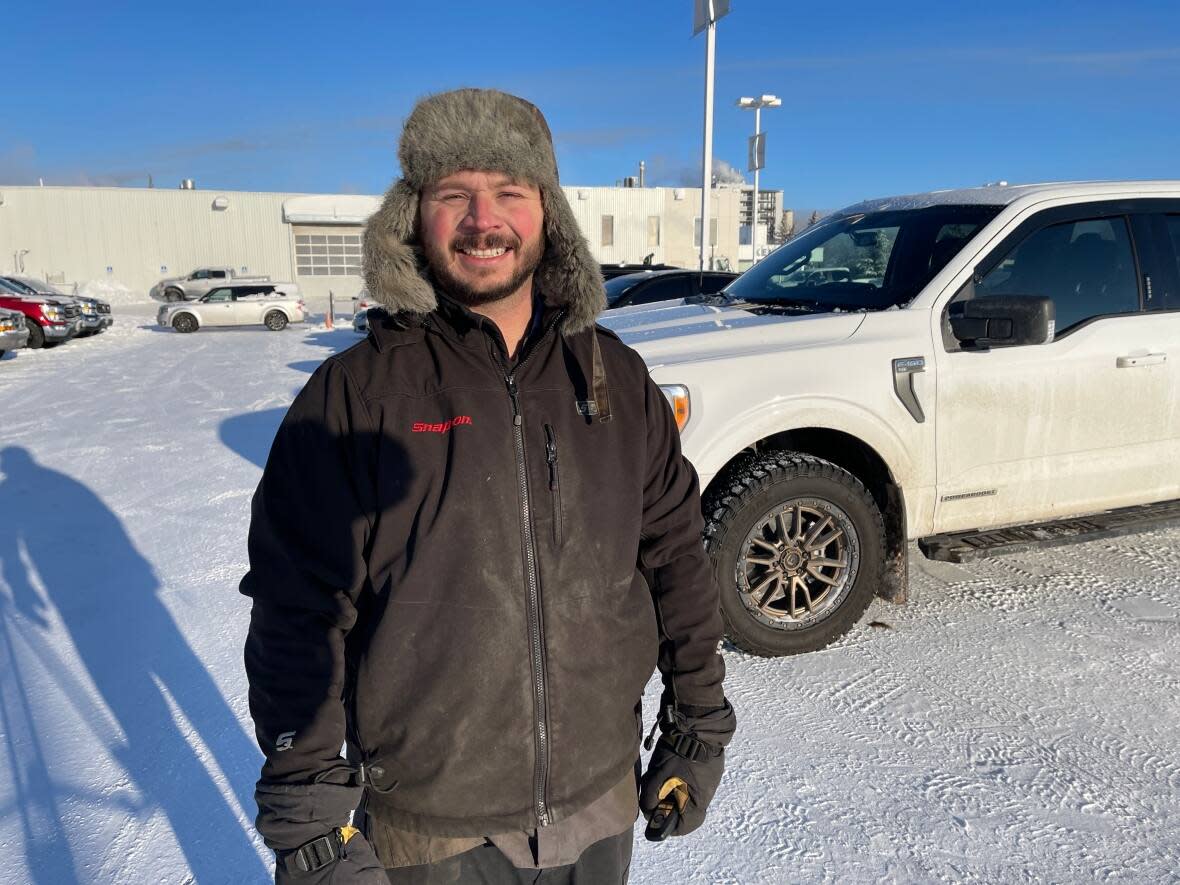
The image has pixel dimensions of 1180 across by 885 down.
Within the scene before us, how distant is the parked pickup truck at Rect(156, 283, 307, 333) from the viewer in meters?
24.4

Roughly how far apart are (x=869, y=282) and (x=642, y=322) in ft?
3.92

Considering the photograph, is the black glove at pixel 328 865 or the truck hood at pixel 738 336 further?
the truck hood at pixel 738 336

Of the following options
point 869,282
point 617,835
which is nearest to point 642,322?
point 869,282

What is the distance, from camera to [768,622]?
3740 millimetres

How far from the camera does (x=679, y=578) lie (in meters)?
1.86

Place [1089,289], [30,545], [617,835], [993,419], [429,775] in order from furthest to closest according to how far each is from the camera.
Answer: [30,545] < [1089,289] < [993,419] < [617,835] < [429,775]

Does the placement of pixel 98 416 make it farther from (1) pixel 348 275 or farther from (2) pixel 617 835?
(1) pixel 348 275

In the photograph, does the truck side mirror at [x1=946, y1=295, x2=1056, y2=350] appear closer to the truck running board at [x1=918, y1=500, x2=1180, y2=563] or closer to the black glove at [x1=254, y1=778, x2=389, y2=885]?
the truck running board at [x1=918, y1=500, x2=1180, y2=563]

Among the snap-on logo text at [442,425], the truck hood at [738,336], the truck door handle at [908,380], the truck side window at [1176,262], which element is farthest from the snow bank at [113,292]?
the snap-on logo text at [442,425]

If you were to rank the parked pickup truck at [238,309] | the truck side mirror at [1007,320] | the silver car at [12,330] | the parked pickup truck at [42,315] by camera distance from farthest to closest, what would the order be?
1. the parked pickup truck at [238,309]
2. the parked pickup truck at [42,315]
3. the silver car at [12,330]
4. the truck side mirror at [1007,320]

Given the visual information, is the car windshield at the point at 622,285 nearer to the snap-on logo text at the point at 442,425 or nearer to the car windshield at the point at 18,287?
the snap-on logo text at the point at 442,425

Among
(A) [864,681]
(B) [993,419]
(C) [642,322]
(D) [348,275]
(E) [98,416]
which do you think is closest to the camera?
(A) [864,681]

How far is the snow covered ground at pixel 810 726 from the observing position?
2.53 metres

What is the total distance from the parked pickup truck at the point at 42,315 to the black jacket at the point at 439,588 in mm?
18811
